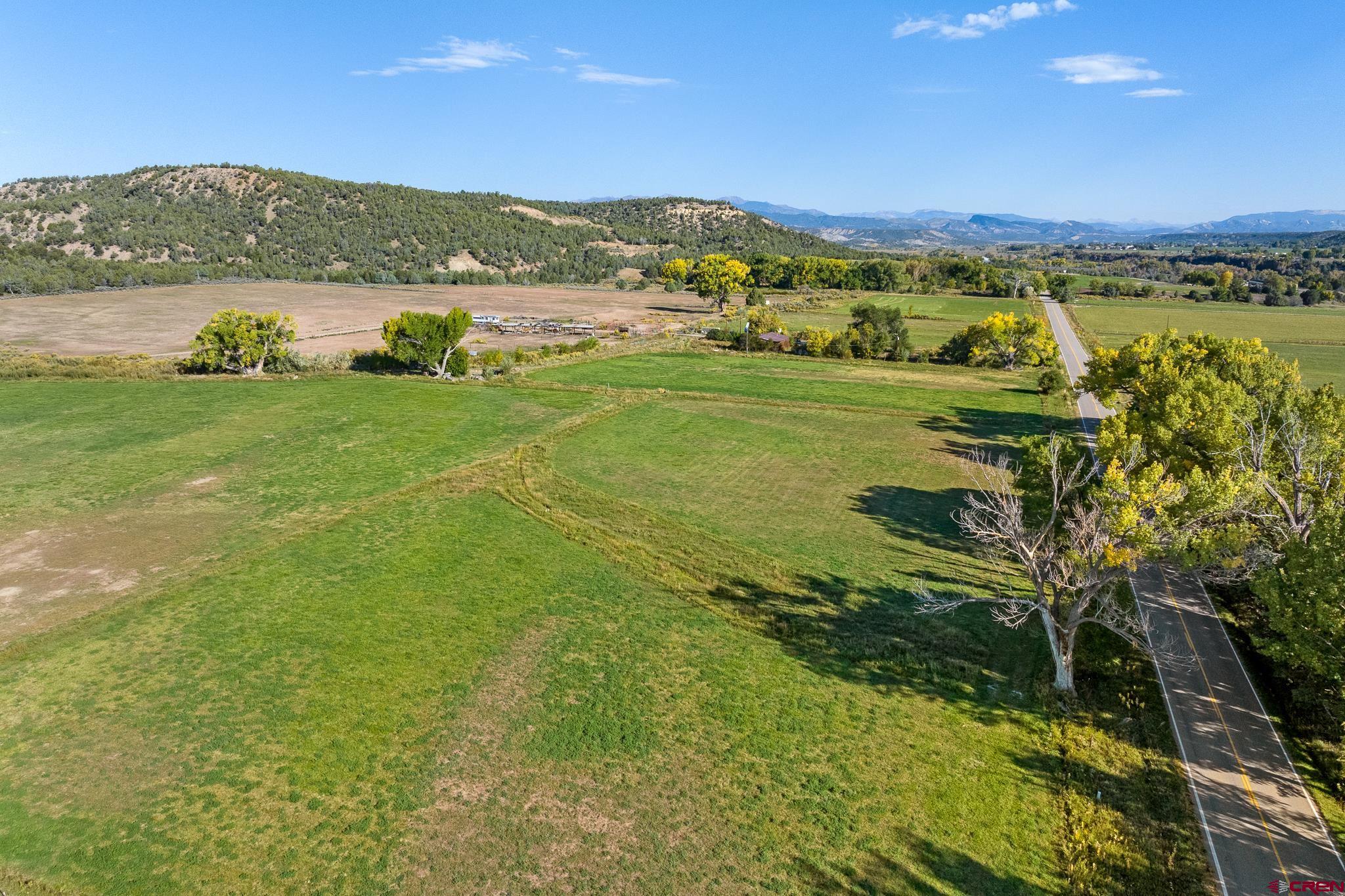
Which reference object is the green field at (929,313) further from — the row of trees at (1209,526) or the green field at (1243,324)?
the row of trees at (1209,526)

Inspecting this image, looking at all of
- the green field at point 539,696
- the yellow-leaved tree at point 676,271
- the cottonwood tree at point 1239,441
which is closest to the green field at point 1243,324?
the cottonwood tree at point 1239,441

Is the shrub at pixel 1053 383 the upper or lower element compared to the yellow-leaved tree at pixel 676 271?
lower

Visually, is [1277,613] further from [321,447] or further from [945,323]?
[945,323]

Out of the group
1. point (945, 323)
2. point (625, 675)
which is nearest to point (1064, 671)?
point (625, 675)

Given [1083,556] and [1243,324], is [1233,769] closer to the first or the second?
[1083,556]

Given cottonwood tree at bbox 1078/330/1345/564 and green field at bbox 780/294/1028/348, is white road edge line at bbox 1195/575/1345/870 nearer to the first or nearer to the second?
cottonwood tree at bbox 1078/330/1345/564

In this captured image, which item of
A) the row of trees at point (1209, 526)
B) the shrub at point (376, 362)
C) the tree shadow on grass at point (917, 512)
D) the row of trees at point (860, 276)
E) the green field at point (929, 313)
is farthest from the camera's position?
the row of trees at point (860, 276)

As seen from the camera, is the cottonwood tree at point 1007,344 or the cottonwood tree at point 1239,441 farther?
the cottonwood tree at point 1007,344

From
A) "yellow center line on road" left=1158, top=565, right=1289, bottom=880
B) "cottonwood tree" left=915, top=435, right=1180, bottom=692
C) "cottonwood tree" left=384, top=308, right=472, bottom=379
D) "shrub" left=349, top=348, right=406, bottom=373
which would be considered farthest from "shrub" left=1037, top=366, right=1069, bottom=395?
"shrub" left=349, top=348, right=406, bottom=373
